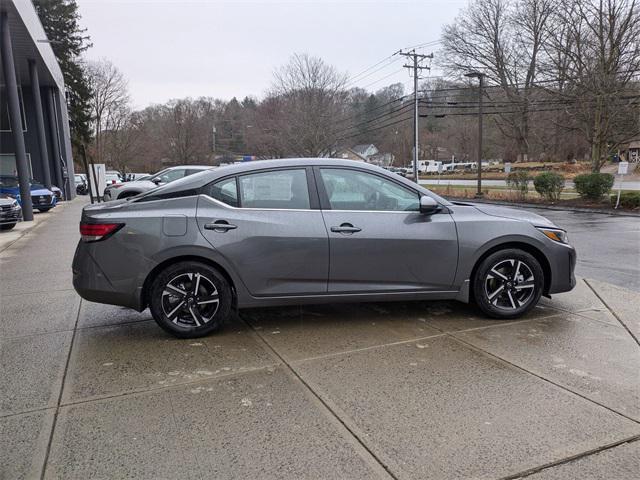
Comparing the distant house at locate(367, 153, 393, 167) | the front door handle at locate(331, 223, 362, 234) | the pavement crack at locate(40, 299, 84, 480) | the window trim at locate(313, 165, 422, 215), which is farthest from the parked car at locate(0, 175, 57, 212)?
the distant house at locate(367, 153, 393, 167)

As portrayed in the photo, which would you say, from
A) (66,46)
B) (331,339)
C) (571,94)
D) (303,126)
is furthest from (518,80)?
(331,339)

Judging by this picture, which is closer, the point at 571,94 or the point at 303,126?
the point at 571,94

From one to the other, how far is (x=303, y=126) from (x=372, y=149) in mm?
58441

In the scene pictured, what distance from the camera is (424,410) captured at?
2926mm

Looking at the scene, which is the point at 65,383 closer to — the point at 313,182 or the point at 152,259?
the point at 152,259

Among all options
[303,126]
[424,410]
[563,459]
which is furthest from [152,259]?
[303,126]

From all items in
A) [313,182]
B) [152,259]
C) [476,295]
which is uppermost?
[313,182]

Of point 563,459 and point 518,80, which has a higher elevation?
point 518,80

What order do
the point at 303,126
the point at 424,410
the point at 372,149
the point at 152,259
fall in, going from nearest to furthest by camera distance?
the point at 424,410, the point at 152,259, the point at 303,126, the point at 372,149

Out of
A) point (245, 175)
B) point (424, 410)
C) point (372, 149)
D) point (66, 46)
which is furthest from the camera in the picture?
point (372, 149)

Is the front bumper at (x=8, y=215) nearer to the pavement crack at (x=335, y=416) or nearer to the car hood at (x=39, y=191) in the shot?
the car hood at (x=39, y=191)

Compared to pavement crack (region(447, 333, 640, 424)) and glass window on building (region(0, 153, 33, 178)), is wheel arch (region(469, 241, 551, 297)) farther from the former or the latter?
glass window on building (region(0, 153, 33, 178))

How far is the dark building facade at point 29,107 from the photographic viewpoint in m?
14.9

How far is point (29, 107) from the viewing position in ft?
84.1
